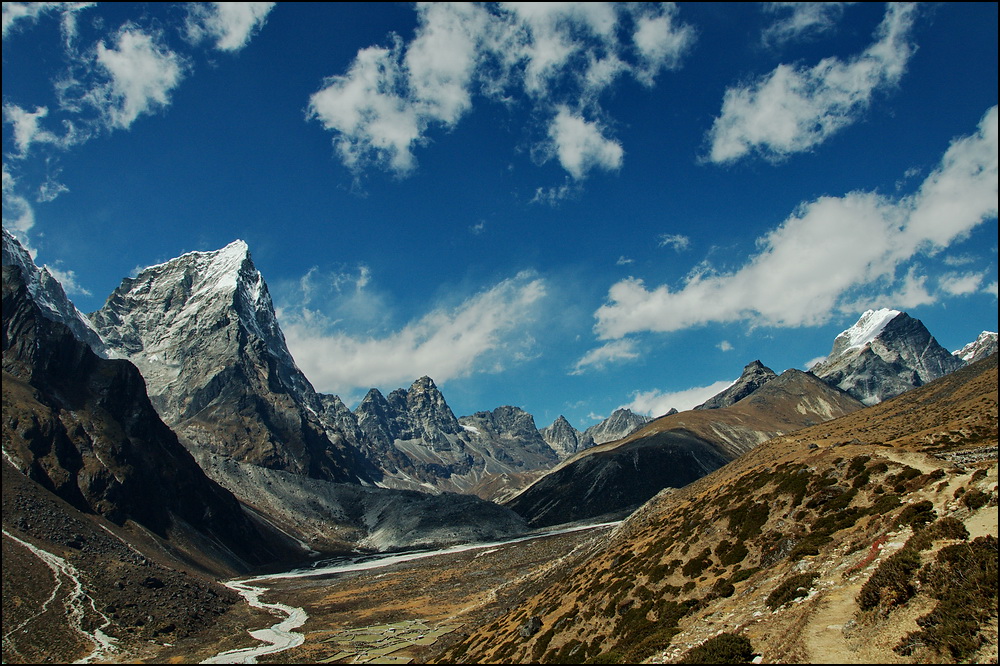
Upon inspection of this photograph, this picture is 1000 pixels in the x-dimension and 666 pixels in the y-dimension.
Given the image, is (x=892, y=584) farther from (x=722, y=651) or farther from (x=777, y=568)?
(x=777, y=568)

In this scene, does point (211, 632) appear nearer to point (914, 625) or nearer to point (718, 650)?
point (718, 650)

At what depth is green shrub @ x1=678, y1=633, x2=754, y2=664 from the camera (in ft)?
66.7

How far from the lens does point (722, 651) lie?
→ 827 inches

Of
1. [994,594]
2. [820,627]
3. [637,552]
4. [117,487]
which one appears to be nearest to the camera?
[994,594]

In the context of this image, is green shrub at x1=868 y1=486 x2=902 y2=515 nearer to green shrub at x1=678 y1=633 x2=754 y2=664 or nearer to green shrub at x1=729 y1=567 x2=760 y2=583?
green shrub at x1=729 y1=567 x2=760 y2=583

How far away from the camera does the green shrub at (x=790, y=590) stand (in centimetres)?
2381

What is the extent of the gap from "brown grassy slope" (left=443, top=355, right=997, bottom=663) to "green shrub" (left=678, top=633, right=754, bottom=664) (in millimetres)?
738

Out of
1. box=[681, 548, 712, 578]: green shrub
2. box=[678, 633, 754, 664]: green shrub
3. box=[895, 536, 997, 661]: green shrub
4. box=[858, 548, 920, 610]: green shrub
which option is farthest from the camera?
box=[681, 548, 712, 578]: green shrub

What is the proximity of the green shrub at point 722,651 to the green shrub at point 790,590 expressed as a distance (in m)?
3.43

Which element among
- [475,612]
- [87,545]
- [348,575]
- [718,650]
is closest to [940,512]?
[718,650]

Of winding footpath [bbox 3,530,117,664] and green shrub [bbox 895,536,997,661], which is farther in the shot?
winding footpath [bbox 3,530,117,664]

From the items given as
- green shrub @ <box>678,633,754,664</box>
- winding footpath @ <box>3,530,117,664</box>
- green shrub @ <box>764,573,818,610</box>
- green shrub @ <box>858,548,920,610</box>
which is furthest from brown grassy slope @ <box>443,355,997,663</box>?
winding footpath @ <box>3,530,117,664</box>

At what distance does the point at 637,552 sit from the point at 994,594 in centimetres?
3880

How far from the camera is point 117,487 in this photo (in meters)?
194
